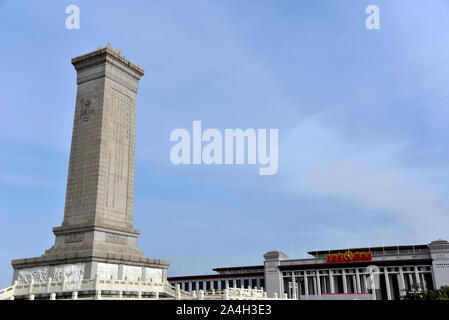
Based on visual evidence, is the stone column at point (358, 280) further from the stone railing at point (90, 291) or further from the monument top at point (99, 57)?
the monument top at point (99, 57)

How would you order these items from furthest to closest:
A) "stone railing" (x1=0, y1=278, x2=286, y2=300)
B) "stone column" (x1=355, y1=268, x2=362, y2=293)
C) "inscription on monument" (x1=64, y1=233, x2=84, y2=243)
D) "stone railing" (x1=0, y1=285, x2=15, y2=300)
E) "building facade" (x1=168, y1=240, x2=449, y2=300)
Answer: "stone column" (x1=355, y1=268, x2=362, y2=293) < "building facade" (x1=168, y1=240, x2=449, y2=300) < "inscription on monument" (x1=64, y1=233, x2=84, y2=243) < "stone railing" (x1=0, y1=285, x2=15, y2=300) < "stone railing" (x1=0, y1=278, x2=286, y2=300)

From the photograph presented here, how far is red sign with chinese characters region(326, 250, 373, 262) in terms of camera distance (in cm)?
6762

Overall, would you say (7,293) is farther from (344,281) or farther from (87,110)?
(344,281)

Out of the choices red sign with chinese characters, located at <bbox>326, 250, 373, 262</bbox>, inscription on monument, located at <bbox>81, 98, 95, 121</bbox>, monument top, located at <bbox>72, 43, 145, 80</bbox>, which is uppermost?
monument top, located at <bbox>72, 43, 145, 80</bbox>

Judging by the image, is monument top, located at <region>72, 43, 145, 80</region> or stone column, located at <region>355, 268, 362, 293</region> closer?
monument top, located at <region>72, 43, 145, 80</region>

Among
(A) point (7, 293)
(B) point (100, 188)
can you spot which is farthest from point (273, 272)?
(A) point (7, 293)

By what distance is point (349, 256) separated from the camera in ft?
224

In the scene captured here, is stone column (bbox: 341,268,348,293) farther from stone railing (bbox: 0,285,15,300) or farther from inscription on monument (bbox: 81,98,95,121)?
stone railing (bbox: 0,285,15,300)

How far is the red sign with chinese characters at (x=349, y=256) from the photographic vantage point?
67.6m

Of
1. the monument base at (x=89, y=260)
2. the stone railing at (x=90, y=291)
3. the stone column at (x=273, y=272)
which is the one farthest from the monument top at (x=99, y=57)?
the stone column at (x=273, y=272)

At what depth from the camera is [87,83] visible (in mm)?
42000

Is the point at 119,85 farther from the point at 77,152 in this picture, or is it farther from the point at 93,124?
the point at 77,152

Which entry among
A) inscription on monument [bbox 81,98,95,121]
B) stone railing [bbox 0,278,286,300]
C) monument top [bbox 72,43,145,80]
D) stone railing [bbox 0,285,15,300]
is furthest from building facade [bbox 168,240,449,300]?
monument top [bbox 72,43,145,80]
